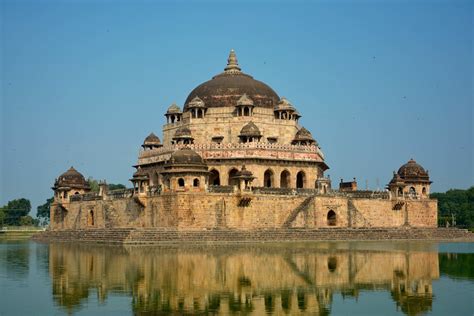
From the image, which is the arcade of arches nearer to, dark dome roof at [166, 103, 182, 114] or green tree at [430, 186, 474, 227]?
dark dome roof at [166, 103, 182, 114]

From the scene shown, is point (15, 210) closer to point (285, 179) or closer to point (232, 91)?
point (232, 91)

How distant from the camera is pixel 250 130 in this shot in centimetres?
4194

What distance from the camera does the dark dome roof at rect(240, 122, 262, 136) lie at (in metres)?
41.8

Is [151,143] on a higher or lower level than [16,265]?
higher

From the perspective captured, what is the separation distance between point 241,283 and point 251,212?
1844 cm

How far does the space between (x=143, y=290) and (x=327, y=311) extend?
4849mm

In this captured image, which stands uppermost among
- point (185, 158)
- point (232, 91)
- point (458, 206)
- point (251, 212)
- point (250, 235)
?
point (232, 91)

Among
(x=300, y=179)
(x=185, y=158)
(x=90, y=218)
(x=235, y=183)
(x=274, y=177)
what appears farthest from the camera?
(x=300, y=179)

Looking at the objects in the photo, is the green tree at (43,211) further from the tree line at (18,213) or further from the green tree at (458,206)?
the green tree at (458,206)

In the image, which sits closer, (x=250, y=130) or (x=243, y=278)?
(x=243, y=278)

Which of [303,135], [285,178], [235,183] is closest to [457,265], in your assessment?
[235,183]

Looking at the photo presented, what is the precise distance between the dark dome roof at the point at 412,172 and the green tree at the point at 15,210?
2022 inches

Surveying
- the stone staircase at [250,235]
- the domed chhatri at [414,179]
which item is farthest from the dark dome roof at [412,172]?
the stone staircase at [250,235]

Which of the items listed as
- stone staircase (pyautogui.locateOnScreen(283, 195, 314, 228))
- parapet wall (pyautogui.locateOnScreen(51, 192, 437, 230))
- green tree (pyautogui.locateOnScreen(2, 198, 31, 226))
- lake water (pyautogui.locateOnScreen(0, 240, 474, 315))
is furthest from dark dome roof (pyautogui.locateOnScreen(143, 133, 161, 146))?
green tree (pyautogui.locateOnScreen(2, 198, 31, 226))
